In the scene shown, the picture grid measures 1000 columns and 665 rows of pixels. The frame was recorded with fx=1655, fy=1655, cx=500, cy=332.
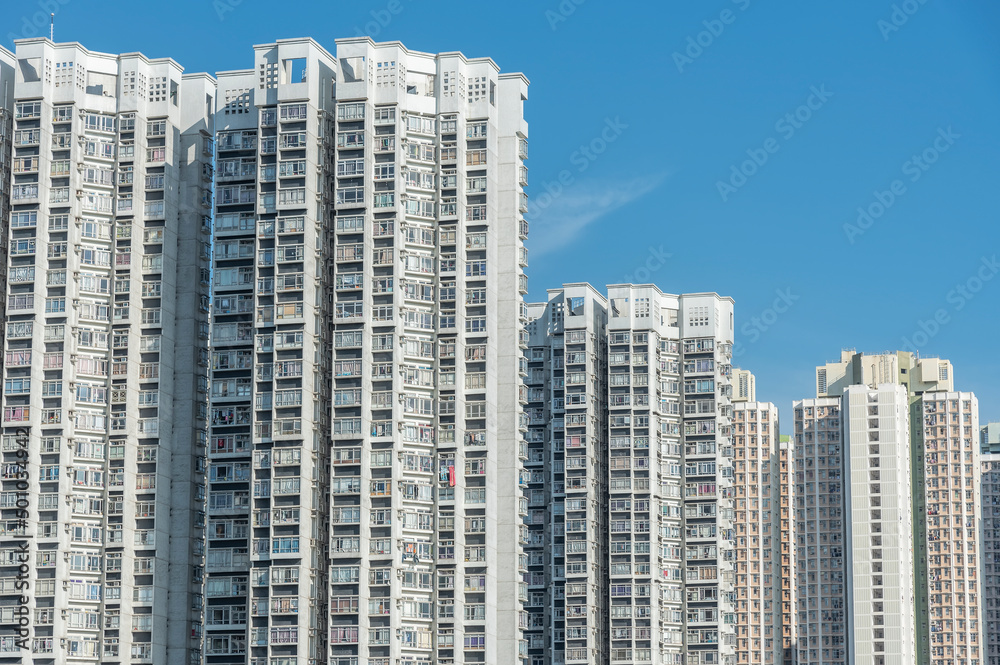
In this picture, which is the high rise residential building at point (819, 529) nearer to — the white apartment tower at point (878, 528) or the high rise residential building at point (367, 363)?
the white apartment tower at point (878, 528)

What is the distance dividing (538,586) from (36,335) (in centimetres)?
4869

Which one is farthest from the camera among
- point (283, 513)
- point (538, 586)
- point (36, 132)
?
point (538, 586)

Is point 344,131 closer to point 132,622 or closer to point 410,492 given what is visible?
point 410,492

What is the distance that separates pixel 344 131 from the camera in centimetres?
10081

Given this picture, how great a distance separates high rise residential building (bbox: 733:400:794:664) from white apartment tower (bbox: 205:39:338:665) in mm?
86742

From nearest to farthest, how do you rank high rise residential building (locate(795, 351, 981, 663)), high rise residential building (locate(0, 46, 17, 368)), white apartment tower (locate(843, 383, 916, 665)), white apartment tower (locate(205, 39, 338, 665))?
white apartment tower (locate(205, 39, 338, 665)) < high rise residential building (locate(0, 46, 17, 368)) < white apartment tower (locate(843, 383, 916, 665)) < high rise residential building (locate(795, 351, 981, 663))

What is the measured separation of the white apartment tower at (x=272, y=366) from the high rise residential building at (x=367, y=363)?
120 mm

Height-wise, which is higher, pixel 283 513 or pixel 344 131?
pixel 344 131

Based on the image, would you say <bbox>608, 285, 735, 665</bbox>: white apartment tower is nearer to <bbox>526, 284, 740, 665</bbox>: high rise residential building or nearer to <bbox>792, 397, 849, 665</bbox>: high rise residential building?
<bbox>526, 284, 740, 665</bbox>: high rise residential building

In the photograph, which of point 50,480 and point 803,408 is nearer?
point 50,480

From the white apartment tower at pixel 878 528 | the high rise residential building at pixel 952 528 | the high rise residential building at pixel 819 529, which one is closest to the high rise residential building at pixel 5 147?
the white apartment tower at pixel 878 528

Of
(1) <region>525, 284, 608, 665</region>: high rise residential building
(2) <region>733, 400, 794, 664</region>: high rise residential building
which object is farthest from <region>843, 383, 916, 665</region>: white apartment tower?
(1) <region>525, 284, 608, 665</region>: high rise residential building

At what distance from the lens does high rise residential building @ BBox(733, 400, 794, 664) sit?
176 m

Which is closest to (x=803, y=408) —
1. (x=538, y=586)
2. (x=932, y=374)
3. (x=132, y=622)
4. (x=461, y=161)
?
(x=932, y=374)
